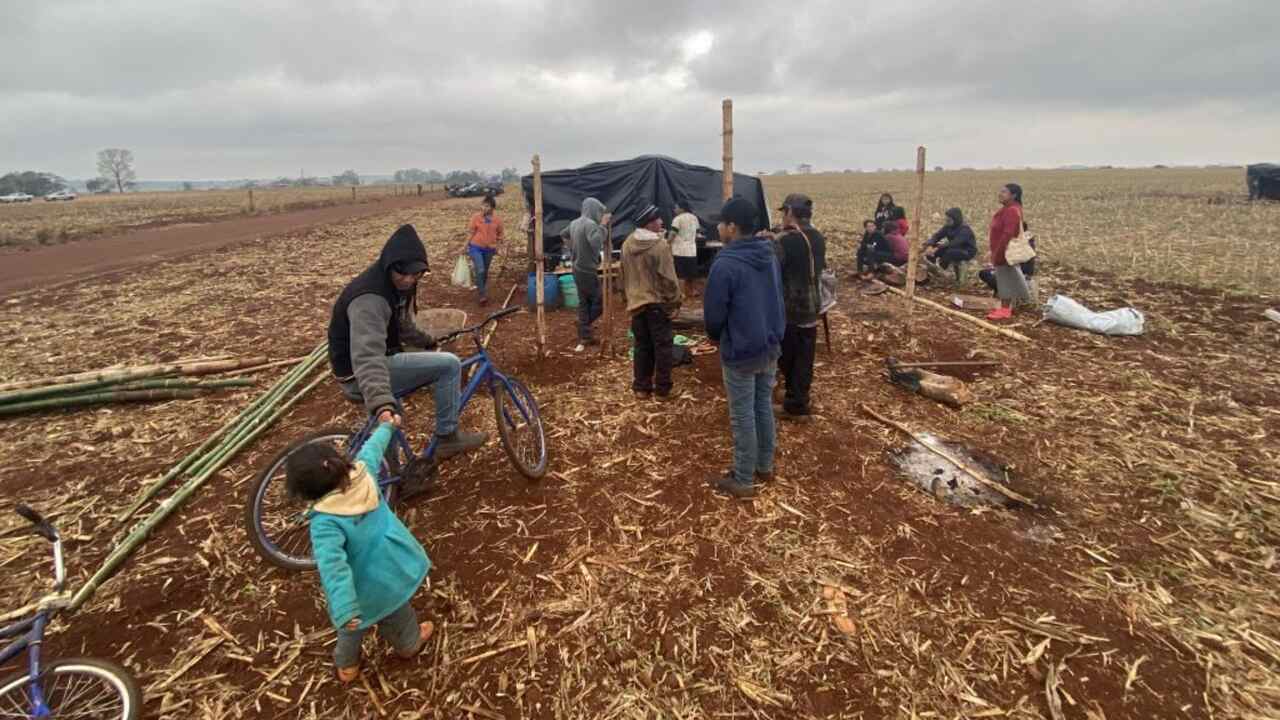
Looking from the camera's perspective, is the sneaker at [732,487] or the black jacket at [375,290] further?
the sneaker at [732,487]

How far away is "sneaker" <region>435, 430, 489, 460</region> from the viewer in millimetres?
4648

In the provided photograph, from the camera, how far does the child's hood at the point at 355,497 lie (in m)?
2.55

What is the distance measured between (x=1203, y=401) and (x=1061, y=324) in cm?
281

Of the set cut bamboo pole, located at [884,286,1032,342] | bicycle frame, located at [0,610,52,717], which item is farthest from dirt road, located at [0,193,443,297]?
cut bamboo pole, located at [884,286,1032,342]

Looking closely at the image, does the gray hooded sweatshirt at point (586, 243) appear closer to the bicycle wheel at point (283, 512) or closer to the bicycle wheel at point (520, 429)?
the bicycle wheel at point (520, 429)

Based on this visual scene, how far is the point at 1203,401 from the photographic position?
233 inches

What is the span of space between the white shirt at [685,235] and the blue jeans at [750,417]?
244 inches

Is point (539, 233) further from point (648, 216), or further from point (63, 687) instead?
point (63, 687)

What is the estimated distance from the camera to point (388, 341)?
406 centimetres

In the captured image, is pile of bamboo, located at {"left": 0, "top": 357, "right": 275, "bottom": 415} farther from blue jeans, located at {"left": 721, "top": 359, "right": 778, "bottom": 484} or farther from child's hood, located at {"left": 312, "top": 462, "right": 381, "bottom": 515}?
blue jeans, located at {"left": 721, "top": 359, "right": 778, "bottom": 484}

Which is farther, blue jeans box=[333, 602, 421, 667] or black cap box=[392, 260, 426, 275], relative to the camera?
black cap box=[392, 260, 426, 275]

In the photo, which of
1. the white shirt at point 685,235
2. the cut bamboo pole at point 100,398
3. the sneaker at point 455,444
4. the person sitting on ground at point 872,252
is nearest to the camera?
the sneaker at point 455,444

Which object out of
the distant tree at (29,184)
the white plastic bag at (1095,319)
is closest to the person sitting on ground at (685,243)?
the white plastic bag at (1095,319)

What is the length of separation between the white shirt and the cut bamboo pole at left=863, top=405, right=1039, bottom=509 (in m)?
5.31
